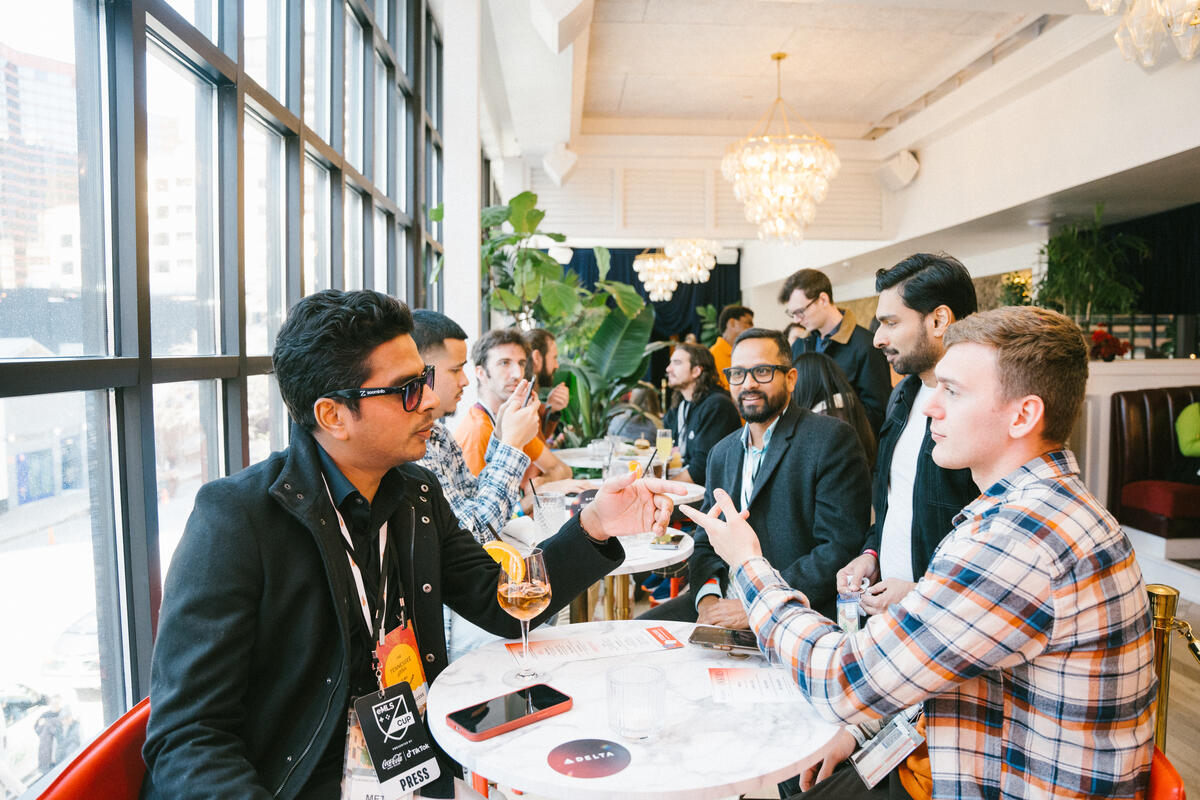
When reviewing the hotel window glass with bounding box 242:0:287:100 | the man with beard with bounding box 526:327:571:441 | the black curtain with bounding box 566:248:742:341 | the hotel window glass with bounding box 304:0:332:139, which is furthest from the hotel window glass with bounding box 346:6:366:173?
the black curtain with bounding box 566:248:742:341

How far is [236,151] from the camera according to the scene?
2.09 metres

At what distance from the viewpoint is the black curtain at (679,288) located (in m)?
15.0

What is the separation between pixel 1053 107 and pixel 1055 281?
1.41 metres

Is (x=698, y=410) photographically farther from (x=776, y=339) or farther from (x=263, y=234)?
(x=263, y=234)

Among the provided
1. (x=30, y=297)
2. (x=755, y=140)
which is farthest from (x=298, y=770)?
(x=755, y=140)

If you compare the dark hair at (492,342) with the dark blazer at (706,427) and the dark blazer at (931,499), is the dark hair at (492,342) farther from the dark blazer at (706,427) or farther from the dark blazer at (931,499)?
the dark blazer at (931,499)

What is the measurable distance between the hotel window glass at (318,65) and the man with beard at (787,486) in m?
1.98

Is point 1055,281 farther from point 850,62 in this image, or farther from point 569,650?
point 569,650

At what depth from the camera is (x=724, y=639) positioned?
1.52m

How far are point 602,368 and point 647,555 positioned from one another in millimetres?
4384

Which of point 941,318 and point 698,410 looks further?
point 698,410

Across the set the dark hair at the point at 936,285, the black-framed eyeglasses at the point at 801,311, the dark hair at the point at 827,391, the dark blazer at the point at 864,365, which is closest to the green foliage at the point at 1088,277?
the dark blazer at the point at 864,365

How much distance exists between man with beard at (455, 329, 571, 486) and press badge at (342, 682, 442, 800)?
1672 millimetres

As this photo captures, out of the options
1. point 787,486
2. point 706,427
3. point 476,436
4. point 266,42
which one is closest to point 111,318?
point 266,42
